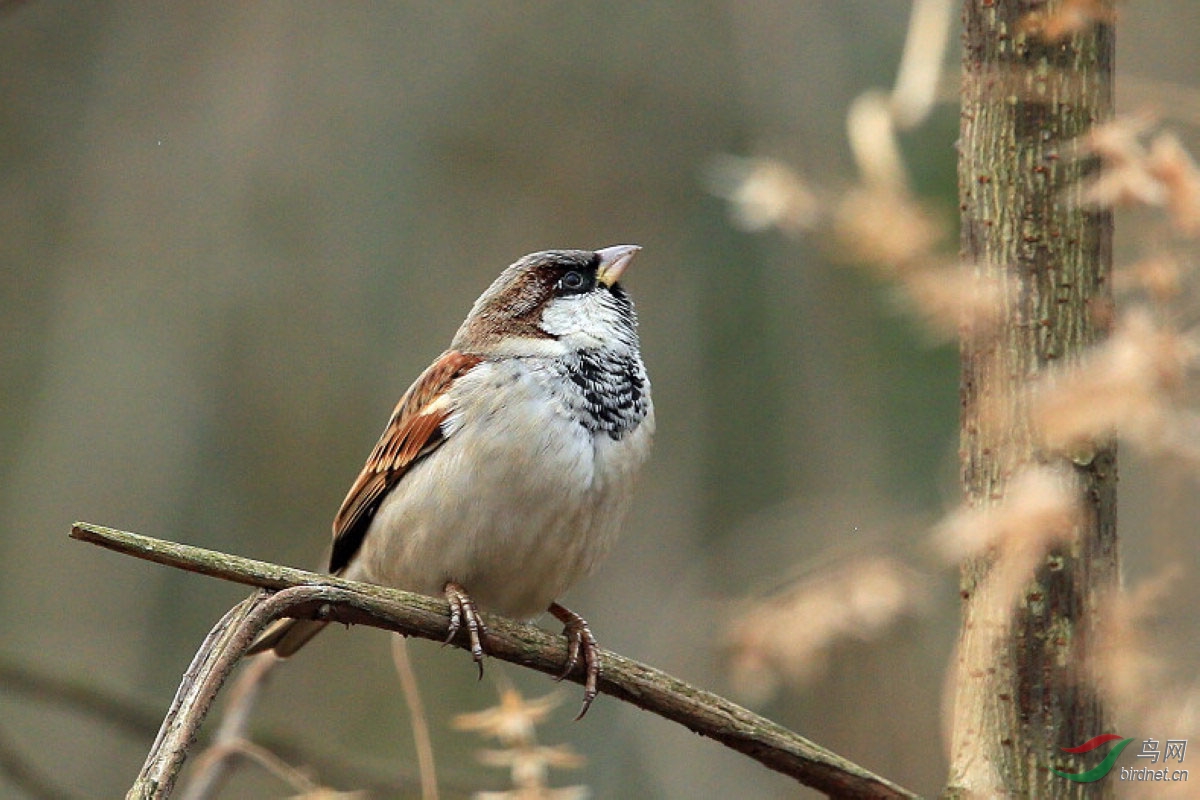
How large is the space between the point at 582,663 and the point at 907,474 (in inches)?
103

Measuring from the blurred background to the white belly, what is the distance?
1432 millimetres

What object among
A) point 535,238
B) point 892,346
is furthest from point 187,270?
point 892,346

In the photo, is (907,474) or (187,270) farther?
(187,270)

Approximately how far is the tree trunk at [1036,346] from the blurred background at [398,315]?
2.56 metres

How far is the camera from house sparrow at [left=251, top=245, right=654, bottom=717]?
334cm

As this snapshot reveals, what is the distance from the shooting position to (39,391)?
19.1 feet

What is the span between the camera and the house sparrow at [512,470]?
3.34m

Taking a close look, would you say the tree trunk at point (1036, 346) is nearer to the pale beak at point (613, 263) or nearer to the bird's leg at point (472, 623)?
the bird's leg at point (472, 623)

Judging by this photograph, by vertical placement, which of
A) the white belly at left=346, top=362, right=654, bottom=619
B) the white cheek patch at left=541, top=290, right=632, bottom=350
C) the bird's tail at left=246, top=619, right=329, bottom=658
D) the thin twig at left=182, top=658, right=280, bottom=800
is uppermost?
the white cheek patch at left=541, top=290, right=632, bottom=350

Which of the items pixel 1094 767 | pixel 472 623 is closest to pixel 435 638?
pixel 472 623

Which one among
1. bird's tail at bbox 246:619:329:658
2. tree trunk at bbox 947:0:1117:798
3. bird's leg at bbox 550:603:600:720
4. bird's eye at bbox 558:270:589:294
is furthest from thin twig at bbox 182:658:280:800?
tree trunk at bbox 947:0:1117:798

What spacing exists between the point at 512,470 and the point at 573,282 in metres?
0.82

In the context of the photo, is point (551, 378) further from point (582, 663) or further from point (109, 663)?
point (109, 663)

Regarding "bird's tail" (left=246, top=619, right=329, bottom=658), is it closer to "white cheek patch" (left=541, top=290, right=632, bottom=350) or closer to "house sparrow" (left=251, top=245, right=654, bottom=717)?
"house sparrow" (left=251, top=245, right=654, bottom=717)
